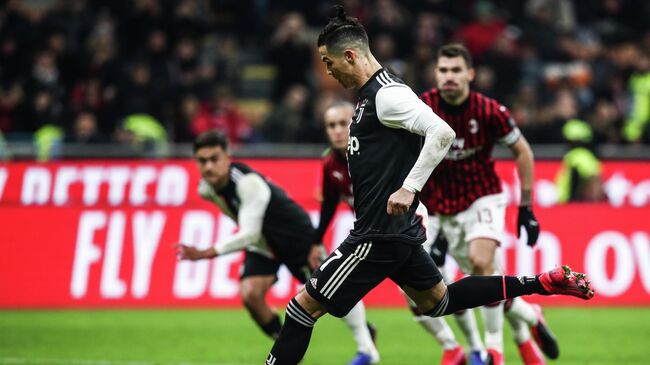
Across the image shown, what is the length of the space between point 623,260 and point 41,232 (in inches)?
293

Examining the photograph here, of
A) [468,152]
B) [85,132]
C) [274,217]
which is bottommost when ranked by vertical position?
[85,132]

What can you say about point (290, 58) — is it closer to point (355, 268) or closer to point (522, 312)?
point (522, 312)

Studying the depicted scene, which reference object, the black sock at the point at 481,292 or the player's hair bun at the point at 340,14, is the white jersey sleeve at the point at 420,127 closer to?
the player's hair bun at the point at 340,14

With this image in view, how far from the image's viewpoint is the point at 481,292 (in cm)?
721

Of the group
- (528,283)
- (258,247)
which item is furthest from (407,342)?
(528,283)

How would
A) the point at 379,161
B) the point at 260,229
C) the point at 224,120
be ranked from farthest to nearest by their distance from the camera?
the point at 224,120 → the point at 260,229 → the point at 379,161

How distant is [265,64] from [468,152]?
41.5 ft

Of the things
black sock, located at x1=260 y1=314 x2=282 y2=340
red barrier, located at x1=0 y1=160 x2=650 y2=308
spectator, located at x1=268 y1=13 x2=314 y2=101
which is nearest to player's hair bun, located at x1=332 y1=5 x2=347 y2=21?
black sock, located at x1=260 y1=314 x2=282 y2=340

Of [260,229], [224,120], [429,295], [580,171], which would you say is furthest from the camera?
[224,120]

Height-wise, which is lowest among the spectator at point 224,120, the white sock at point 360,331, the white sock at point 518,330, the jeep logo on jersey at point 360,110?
the spectator at point 224,120

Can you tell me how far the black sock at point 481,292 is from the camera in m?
7.18

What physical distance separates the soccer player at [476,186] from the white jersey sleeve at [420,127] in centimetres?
222

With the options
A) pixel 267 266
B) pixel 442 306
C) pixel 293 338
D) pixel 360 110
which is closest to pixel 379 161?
pixel 360 110

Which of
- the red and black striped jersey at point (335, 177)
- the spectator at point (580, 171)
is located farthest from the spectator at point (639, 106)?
the red and black striped jersey at point (335, 177)
